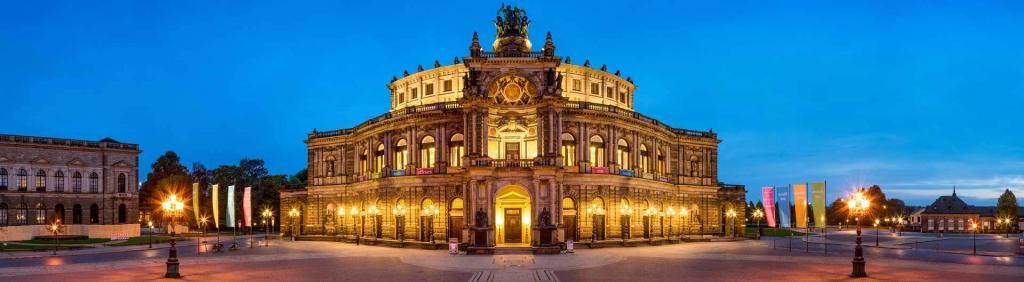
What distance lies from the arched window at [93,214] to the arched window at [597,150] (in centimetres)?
5882

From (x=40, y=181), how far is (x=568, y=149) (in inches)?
2326

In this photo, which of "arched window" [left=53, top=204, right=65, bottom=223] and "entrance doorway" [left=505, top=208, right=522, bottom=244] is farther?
"arched window" [left=53, top=204, right=65, bottom=223]

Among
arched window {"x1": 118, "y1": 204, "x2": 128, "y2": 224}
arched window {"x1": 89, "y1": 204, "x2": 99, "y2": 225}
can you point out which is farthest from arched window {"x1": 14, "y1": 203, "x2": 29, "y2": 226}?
arched window {"x1": 118, "y1": 204, "x2": 128, "y2": 224}

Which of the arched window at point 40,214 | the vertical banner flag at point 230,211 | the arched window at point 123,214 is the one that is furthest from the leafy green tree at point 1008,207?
the arched window at point 40,214

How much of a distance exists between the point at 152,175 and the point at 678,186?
90528 mm

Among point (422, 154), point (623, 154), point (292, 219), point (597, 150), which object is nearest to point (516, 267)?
point (597, 150)

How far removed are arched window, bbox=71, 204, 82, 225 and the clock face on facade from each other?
54452 mm

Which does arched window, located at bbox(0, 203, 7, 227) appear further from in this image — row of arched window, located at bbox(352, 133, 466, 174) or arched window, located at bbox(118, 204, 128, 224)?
row of arched window, located at bbox(352, 133, 466, 174)

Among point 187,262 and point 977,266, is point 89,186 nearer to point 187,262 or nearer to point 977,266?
point 187,262

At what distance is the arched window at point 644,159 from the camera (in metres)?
70.0

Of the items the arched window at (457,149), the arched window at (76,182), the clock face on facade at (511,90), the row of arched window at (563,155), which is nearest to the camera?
the clock face on facade at (511,90)

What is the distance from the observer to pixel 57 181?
8525 cm

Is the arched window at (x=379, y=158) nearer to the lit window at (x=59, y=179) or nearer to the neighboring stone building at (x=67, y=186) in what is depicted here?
the neighboring stone building at (x=67, y=186)

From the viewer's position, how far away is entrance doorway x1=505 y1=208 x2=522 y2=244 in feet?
202
